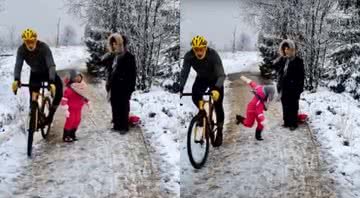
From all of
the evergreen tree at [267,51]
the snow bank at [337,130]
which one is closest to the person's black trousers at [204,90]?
the evergreen tree at [267,51]

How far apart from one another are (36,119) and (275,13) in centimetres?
110

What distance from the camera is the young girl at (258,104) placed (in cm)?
236

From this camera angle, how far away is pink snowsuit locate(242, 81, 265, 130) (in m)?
2.37

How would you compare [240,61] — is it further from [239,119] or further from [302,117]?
[302,117]

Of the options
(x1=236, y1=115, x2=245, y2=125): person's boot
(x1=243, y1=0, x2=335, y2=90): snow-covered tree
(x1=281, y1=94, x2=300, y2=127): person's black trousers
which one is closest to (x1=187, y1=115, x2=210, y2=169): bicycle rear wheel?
(x1=236, y1=115, x2=245, y2=125): person's boot

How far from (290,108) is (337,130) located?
22 cm

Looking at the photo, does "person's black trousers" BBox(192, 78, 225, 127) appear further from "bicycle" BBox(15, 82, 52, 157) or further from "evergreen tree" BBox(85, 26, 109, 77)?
"bicycle" BBox(15, 82, 52, 157)

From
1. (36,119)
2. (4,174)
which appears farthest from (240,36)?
(4,174)

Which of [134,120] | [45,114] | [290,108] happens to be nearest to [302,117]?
[290,108]

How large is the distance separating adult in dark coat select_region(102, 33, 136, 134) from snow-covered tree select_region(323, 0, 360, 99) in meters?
0.85

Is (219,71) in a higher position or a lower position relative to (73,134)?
higher

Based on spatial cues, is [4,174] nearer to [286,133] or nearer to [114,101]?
[114,101]

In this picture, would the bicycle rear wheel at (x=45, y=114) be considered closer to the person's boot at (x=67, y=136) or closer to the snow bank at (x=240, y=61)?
the person's boot at (x=67, y=136)

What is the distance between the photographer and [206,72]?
245cm
